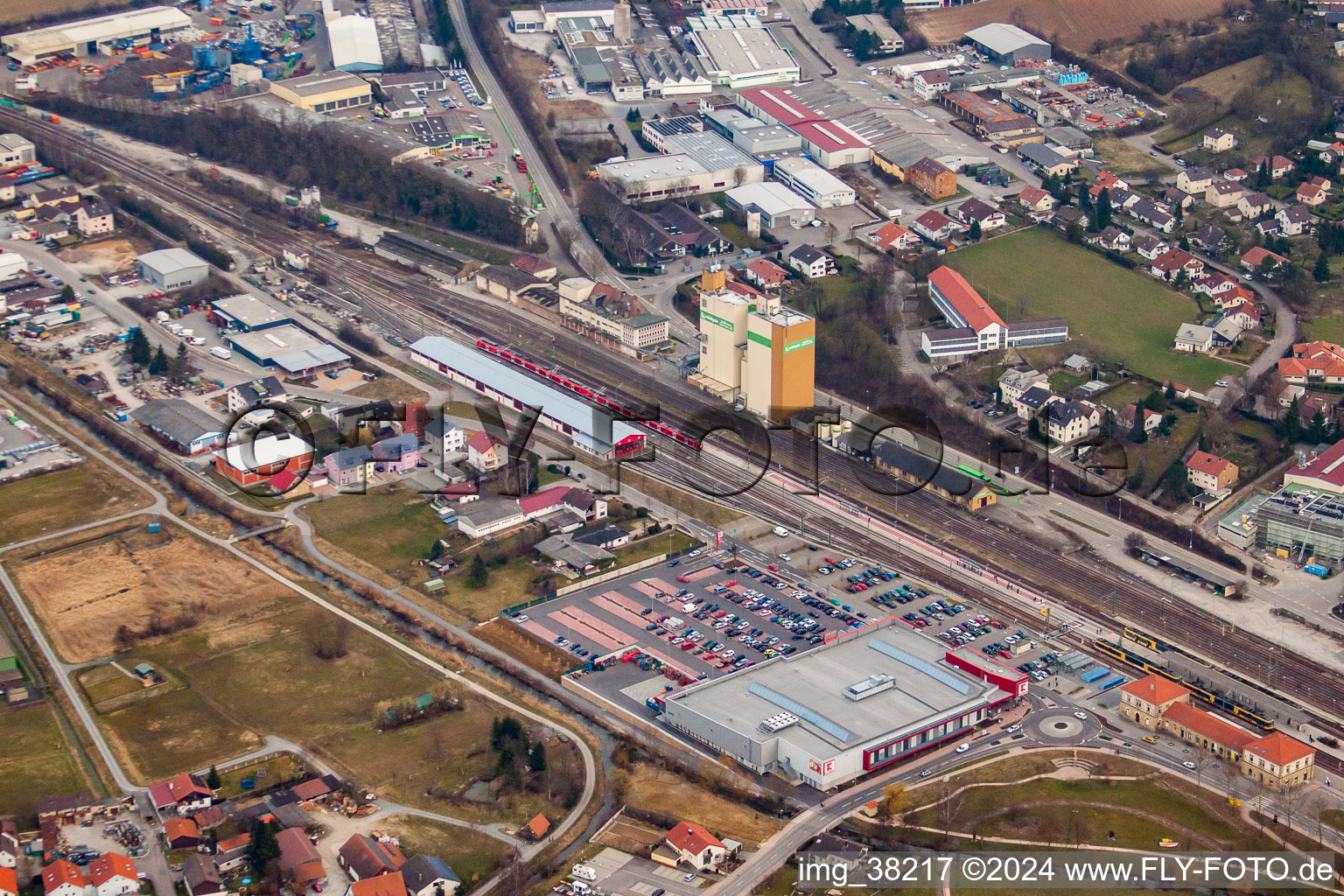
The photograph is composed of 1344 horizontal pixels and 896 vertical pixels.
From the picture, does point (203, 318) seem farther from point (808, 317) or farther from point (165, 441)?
point (808, 317)

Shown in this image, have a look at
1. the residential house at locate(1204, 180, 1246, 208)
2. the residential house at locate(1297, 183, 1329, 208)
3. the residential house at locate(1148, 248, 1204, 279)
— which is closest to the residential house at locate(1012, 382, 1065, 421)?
the residential house at locate(1148, 248, 1204, 279)

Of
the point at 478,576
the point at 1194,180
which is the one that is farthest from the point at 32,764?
the point at 1194,180

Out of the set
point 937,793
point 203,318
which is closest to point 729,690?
point 937,793

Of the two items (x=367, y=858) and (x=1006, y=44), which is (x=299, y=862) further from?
(x=1006, y=44)

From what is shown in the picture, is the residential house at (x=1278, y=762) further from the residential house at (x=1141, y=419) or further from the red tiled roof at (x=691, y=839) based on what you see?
the residential house at (x=1141, y=419)

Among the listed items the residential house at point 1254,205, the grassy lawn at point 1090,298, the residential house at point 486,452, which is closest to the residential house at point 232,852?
the residential house at point 486,452

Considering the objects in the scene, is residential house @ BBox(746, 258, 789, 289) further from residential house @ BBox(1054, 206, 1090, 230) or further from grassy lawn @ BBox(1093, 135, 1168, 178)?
grassy lawn @ BBox(1093, 135, 1168, 178)
